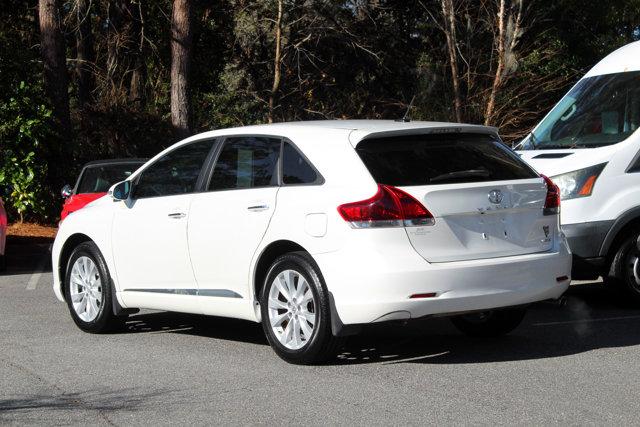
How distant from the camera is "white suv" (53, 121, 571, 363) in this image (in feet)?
24.0

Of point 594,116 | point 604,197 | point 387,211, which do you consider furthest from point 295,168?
point 594,116

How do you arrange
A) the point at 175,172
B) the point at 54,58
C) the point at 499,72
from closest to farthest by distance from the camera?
the point at 175,172 < the point at 54,58 < the point at 499,72

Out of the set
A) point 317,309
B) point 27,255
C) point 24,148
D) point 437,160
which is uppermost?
point 437,160

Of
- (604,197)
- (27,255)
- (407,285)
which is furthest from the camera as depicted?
(27,255)

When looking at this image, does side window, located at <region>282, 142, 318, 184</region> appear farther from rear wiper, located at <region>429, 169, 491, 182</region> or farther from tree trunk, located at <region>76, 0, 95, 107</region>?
tree trunk, located at <region>76, 0, 95, 107</region>

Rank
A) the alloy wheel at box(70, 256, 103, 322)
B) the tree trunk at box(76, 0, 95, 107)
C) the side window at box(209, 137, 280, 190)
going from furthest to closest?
the tree trunk at box(76, 0, 95, 107)
the alloy wheel at box(70, 256, 103, 322)
the side window at box(209, 137, 280, 190)

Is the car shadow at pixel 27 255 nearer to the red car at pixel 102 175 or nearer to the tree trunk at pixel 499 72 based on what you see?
the red car at pixel 102 175

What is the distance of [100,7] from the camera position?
1217 inches

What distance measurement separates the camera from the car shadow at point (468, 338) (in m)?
8.08

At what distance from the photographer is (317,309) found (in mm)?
7496

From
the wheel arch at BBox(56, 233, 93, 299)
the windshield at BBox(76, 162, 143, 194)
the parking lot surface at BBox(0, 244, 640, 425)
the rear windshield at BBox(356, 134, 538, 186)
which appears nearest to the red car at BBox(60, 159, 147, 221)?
the windshield at BBox(76, 162, 143, 194)

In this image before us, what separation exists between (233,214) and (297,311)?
952 mm

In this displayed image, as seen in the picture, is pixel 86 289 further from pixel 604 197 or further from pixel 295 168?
pixel 604 197

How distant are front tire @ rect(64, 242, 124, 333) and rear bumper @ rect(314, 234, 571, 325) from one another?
103 inches
